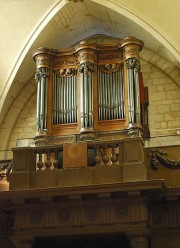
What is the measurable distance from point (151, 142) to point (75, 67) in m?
2.87

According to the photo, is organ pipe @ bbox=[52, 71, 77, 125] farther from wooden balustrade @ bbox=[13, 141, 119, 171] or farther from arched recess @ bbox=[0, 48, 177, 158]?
arched recess @ bbox=[0, 48, 177, 158]

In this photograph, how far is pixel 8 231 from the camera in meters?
11.0

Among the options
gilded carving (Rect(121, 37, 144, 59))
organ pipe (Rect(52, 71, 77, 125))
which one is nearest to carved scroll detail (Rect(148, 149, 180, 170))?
organ pipe (Rect(52, 71, 77, 125))

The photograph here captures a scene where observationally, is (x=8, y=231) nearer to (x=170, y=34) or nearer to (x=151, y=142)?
(x=151, y=142)

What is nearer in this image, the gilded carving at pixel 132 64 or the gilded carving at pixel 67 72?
the gilded carving at pixel 132 64

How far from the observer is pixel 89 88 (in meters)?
11.6

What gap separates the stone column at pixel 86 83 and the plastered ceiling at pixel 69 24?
2264 millimetres

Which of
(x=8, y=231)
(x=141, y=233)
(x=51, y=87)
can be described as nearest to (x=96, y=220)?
(x=141, y=233)

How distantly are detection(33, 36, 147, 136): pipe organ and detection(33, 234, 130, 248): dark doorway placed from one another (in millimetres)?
2196

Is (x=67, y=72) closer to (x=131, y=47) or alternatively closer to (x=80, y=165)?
(x=131, y=47)

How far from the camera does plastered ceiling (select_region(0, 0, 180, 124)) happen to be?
44.1 feet

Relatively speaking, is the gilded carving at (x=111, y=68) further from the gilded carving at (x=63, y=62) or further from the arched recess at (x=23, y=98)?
the arched recess at (x=23, y=98)

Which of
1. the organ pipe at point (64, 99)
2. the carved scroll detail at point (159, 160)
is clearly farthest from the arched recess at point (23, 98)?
the carved scroll detail at point (159, 160)

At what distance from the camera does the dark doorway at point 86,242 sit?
10.8 meters
